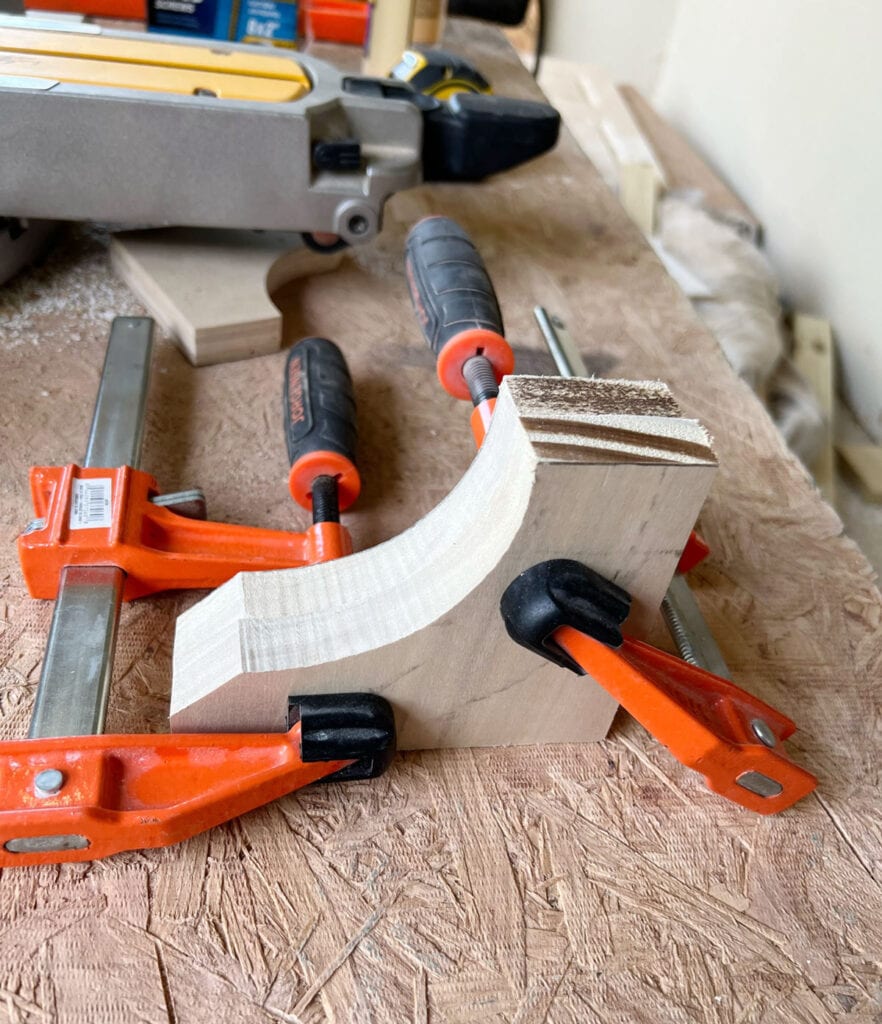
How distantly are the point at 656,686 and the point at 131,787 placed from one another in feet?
1.07

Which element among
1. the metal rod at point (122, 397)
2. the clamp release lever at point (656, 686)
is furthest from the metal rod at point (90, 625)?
the clamp release lever at point (656, 686)

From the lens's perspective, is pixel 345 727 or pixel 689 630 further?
pixel 689 630

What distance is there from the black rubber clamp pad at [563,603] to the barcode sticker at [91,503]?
333 millimetres

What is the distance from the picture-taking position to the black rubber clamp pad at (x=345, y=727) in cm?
53

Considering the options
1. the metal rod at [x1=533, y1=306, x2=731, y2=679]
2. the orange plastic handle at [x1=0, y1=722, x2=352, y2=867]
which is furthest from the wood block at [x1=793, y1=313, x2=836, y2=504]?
the orange plastic handle at [x1=0, y1=722, x2=352, y2=867]

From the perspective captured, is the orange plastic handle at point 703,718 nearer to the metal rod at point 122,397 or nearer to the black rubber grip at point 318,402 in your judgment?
the black rubber grip at point 318,402

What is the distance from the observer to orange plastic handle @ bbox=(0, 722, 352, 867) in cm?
48

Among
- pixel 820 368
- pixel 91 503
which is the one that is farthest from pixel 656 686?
pixel 820 368

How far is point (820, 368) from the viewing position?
4.85 feet

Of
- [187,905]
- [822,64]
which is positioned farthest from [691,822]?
[822,64]

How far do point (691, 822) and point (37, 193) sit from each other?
0.86 meters

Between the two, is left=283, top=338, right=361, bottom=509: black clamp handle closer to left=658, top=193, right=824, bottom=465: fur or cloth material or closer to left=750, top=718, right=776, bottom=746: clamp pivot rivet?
left=750, top=718, right=776, bottom=746: clamp pivot rivet

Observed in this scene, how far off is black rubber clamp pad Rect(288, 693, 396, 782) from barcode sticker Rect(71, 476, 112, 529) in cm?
22

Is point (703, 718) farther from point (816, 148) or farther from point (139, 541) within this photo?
point (816, 148)
